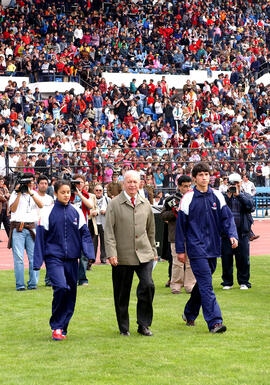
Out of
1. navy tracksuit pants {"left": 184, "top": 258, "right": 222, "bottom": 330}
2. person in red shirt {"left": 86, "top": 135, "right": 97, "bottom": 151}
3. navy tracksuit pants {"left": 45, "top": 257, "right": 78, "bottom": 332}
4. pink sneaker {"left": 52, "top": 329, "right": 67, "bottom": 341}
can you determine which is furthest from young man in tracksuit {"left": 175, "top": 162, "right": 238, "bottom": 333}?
person in red shirt {"left": 86, "top": 135, "right": 97, "bottom": 151}

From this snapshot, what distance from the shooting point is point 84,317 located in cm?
1054

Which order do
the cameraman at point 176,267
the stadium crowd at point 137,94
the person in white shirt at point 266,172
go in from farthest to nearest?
the person in white shirt at point 266,172 < the stadium crowd at point 137,94 < the cameraman at point 176,267

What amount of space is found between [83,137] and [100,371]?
2216 cm

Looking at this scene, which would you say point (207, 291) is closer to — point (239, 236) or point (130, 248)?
point (130, 248)

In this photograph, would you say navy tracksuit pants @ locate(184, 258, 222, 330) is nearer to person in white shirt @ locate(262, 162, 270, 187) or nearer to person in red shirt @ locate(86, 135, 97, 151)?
person in red shirt @ locate(86, 135, 97, 151)

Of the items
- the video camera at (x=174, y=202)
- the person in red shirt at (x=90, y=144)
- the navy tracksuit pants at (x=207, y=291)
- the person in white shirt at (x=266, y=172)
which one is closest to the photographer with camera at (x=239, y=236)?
the video camera at (x=174, y=202)

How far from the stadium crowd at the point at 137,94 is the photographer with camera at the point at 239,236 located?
11214 mm

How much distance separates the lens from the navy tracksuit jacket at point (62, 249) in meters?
8.91

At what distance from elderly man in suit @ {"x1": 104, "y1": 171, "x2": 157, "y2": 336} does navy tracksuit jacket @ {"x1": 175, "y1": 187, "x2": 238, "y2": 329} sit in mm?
426

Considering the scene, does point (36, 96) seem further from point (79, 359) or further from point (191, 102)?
point (79, 359)

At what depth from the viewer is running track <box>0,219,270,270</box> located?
17.5 meters

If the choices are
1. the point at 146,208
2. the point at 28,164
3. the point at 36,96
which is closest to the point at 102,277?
the point at 146,208

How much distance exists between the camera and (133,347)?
27.6 feet

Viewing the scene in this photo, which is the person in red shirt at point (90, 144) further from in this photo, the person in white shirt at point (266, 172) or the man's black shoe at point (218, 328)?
the man's black shoe at point (218, 328)
